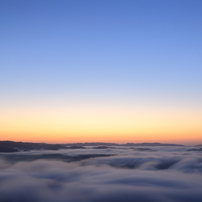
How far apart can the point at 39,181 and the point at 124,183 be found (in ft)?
17.0

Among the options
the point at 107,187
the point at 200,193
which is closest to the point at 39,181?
the point at 107,187

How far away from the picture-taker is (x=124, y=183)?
11.5 m

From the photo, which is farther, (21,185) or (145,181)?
(145,181)

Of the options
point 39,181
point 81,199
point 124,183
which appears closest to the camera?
point 81,199

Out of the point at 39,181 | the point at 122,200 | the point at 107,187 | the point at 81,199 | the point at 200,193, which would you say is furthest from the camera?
the point at 39,181

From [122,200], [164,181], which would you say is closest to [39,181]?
[122,200]

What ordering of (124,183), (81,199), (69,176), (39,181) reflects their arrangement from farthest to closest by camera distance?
(69,176), (39,181), (124,183), (81,199)

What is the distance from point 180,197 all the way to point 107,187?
3.59 meters

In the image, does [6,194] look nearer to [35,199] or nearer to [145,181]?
[35,199]

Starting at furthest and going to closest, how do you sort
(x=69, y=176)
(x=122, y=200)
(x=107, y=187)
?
(x=69, y=176)
(x=107, y=187)
(x=122, y=200)

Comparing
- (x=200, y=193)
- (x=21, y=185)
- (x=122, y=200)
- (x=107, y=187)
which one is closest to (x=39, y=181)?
(x=21, y=185)

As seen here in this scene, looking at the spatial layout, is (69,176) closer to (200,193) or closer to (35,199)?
(35,199)

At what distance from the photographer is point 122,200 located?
8438 millimetres

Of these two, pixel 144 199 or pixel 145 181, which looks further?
pixel 145 181
